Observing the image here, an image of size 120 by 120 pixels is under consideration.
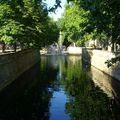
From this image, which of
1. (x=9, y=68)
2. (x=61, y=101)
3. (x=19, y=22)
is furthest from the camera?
(x=19, y=22)

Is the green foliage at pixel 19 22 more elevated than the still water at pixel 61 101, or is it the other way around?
the green foliage at pixel 19 22

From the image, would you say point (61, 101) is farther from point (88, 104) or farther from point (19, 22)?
point (19, 22)

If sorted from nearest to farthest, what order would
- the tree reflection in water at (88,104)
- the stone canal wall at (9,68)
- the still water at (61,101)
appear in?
the tree reflection in water at (88,104)
the still water at (61,101)
the stone canal wall at (9,68)

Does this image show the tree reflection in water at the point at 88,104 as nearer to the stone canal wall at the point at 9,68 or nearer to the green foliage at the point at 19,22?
the stone canal wall at the point at 9,68

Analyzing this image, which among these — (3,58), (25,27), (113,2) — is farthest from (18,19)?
(113,2)

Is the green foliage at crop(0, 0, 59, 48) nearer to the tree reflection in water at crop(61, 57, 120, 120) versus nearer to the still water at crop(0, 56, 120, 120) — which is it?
the still water at crop(0, 56, 120, 120)

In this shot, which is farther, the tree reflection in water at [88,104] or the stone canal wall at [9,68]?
the stone canal wall at [9,68]

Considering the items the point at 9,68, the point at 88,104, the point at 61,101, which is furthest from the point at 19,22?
the point at 88,104

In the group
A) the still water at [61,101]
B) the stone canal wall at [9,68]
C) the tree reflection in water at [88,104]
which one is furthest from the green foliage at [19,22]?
the tree reflection in water at [88,104]

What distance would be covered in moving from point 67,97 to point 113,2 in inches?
636

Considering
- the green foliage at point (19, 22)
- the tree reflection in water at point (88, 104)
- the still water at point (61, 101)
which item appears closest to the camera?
the tree reflection in water at point (88, 104)

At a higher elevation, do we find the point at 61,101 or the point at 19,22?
the point at 19,22

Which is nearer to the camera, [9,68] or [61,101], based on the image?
[61,101]

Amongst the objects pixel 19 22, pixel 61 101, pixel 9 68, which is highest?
pixel 19 22
